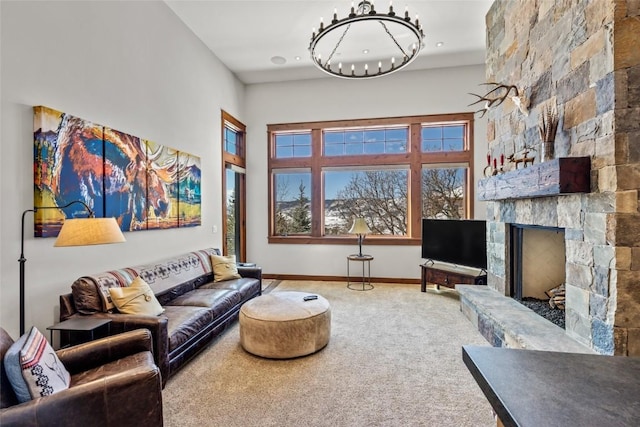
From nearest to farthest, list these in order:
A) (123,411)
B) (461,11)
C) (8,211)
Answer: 1. (123,411)
2. (8,211)
3. (461,11)

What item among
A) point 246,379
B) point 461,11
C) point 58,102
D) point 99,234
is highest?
point 461,11

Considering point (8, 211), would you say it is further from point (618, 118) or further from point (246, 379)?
point (618, 118)

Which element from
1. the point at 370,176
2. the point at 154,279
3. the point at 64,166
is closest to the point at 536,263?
the point at 370,176

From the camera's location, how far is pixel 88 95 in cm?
291

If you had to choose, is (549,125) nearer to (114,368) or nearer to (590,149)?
(590,149)

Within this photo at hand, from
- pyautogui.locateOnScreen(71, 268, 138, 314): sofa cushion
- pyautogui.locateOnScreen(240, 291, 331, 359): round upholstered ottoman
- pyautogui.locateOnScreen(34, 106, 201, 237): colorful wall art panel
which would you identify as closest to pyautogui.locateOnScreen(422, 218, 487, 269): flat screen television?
pyautogui.locateOnScreen(240, 291, 331, 359): round upholstered ottoman

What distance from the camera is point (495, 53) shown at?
12.4 ft

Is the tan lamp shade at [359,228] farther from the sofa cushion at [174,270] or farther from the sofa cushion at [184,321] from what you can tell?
the sofa cushion at [184,321]

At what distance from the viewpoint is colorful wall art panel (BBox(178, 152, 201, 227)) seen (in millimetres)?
4258

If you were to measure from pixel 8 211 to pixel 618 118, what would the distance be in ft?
13.8

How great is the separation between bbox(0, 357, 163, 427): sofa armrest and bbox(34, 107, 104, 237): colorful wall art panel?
154 cm

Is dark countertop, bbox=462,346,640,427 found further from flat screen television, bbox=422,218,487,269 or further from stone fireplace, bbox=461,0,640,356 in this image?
flat screen television, bbox=422,218,487,269

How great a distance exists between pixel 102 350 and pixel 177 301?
1403mm

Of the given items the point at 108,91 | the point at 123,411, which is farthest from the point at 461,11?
the point at 123,411
